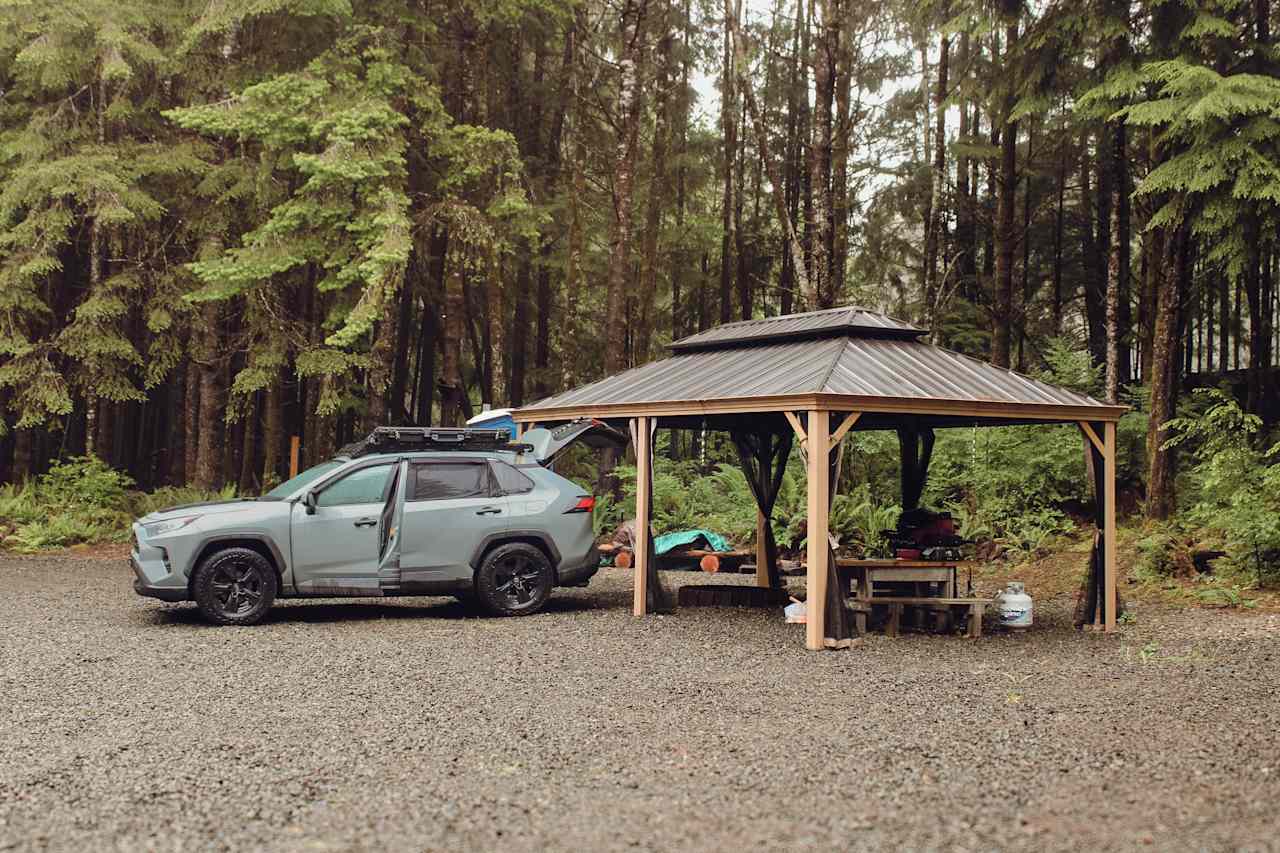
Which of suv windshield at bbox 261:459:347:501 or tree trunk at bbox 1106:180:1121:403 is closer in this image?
suv windshield at bbox 261:459:347:501

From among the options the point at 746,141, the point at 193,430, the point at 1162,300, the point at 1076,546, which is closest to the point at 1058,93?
the point at 1162,300

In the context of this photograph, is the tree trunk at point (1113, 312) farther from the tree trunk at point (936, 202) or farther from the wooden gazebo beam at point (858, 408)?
the wooden gazebo beam at point (858, 408)

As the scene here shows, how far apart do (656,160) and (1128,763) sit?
22.1m

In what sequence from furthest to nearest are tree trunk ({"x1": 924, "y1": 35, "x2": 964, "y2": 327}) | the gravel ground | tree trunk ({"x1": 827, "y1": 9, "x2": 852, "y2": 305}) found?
1. tree trunk ({"x1": 827, "y1": 9, "x2": 852, "y2": 305})
2. tree trunk ({"x1": 924, "y1": 35, "x2": 964, "y2": 327})
3. the gravel ground

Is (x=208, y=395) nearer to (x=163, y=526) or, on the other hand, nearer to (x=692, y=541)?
(x=692, y=541)

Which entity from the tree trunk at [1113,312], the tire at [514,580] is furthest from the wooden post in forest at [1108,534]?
the tree trunk at [1113,312]

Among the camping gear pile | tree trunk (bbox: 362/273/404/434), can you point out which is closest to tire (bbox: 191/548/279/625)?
the camping gear pile

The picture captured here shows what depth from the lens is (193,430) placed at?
2348cm

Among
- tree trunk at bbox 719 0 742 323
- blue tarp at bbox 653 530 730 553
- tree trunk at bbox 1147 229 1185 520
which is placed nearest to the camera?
tree trunk at bbox 1147 229 1185 520

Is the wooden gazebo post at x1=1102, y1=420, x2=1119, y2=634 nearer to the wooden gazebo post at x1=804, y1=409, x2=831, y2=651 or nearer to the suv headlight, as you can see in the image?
the wooden gazebo post at x1=804, y1=409, x2=831, y2=651

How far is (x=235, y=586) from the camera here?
1138 centimetres

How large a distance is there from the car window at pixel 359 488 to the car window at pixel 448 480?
0.32 metres

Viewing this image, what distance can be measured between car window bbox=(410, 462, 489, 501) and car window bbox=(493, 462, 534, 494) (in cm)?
13

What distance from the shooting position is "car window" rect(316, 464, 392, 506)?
Result: 11773 millimetres
